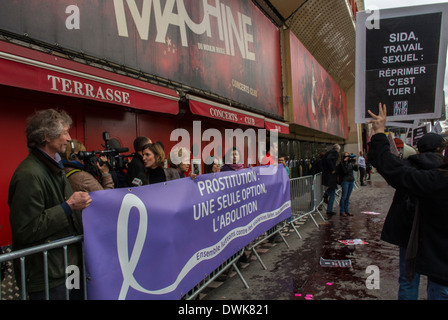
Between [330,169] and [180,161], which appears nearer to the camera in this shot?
[180,161]

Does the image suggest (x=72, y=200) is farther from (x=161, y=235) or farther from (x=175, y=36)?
(x=175, y=36)

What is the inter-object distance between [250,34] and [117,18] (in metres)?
6.15

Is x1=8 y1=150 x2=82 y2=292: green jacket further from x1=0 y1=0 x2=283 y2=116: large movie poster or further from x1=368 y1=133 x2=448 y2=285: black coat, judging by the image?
x1=0 y1=0 x2=283 y2=116: large movie poster

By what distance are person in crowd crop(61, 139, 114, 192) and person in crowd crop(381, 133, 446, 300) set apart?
2.77m

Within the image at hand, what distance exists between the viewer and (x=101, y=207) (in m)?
2.25

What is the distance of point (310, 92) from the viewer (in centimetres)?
1591

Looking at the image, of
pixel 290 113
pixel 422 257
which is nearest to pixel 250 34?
pixel 290 113

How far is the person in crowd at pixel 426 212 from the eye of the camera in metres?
2.23

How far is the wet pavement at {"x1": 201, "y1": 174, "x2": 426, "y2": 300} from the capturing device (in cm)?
398

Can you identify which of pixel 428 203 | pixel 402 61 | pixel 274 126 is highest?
pixel 402 61

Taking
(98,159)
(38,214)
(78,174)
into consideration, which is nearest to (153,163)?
(98,159)

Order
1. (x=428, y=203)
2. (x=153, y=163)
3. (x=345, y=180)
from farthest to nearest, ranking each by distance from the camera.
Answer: (x=345, y=180) → (x=153, y=163) → (x=428, y=203)

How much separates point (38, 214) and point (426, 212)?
2.79 m
